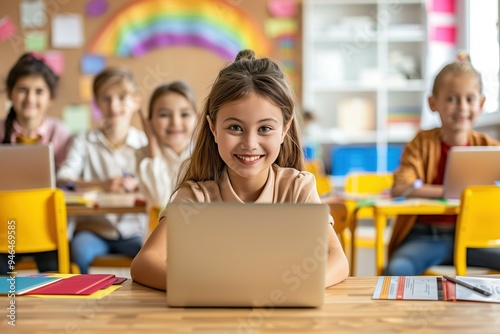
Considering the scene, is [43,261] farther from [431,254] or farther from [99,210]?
[431,254]

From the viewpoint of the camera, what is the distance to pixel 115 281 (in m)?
1.20

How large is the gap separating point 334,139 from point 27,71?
3000 millimetres

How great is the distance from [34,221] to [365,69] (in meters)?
4.00

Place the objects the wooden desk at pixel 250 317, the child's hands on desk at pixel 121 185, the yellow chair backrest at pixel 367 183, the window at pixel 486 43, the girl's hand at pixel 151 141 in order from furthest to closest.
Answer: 1. the window at pixel 486 43
2. the yellow chair backrest at pixel 367 183
3. the child's hands on desk at pixel 121 185
4. the girl's hand at pixel 151 141
5. the wooden desk at pixel 250 317

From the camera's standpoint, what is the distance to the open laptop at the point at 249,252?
93 centimetres

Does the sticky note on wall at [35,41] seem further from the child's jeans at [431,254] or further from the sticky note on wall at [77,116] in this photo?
the child's jeans at [431,254]

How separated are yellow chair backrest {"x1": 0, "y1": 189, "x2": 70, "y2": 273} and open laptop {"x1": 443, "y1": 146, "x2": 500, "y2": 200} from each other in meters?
1.36

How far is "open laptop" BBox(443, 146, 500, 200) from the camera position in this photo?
230 centimetres

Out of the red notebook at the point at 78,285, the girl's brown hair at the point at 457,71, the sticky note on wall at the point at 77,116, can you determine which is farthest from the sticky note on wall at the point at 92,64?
the red notebook at the point at 78,285

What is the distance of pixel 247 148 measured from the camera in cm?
136

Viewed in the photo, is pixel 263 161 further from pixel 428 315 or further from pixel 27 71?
pixel 27 71

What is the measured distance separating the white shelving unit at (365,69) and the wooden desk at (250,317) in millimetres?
4680

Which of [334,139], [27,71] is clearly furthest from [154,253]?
[334,139]

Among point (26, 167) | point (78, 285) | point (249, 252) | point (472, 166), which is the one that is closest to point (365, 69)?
point (472, 166)
